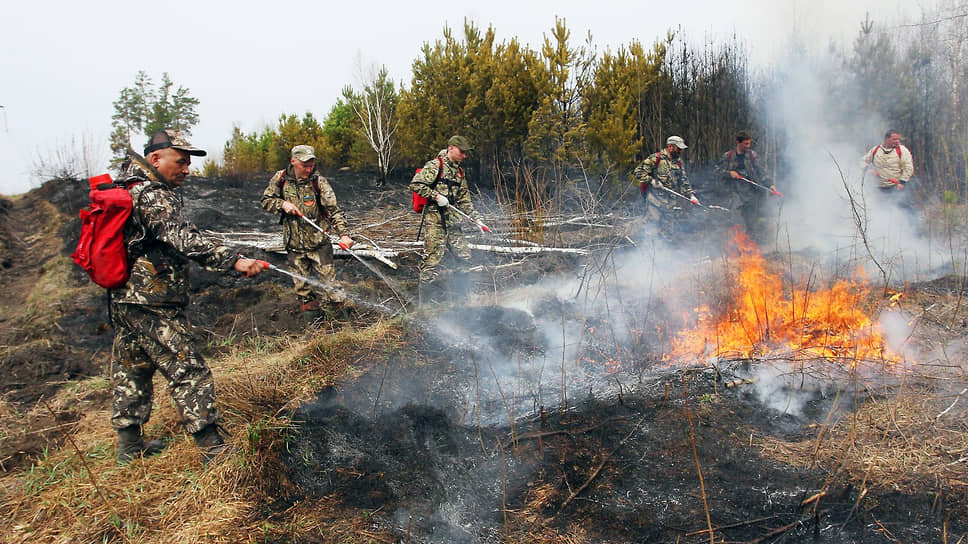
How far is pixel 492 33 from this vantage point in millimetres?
13648

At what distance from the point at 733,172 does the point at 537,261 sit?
3815 millimetres

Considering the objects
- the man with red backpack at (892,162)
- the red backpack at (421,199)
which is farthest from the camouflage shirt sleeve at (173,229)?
the man with red backpack at (892,162)

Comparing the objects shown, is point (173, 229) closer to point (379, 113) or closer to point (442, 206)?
point (442, 206)

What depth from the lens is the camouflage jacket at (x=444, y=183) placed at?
6547mm

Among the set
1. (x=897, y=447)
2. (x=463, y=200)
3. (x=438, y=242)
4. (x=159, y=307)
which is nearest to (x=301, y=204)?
(x=438, y=242)

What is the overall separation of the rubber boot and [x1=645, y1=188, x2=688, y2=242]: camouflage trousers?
23.9 feet

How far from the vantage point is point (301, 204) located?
5668 mm

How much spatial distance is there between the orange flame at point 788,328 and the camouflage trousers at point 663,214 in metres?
2.61

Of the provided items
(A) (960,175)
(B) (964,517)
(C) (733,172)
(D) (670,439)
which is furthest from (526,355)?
(A) (960,175)

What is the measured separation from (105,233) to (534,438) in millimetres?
3022

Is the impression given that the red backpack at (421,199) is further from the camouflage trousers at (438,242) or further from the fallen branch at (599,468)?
the fallen branch at (599,468)

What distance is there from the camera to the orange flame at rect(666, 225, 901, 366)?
15.8ft

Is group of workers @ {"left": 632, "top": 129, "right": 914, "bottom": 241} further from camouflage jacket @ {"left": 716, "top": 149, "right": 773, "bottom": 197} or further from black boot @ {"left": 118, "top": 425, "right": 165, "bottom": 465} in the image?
black boot @ {"left": 118, "top": 425, "right": 165, "bottom": 465}

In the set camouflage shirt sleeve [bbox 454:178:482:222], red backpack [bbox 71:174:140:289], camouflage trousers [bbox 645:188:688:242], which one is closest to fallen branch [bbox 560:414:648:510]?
red backpack [bbox 71:174:140:289]
